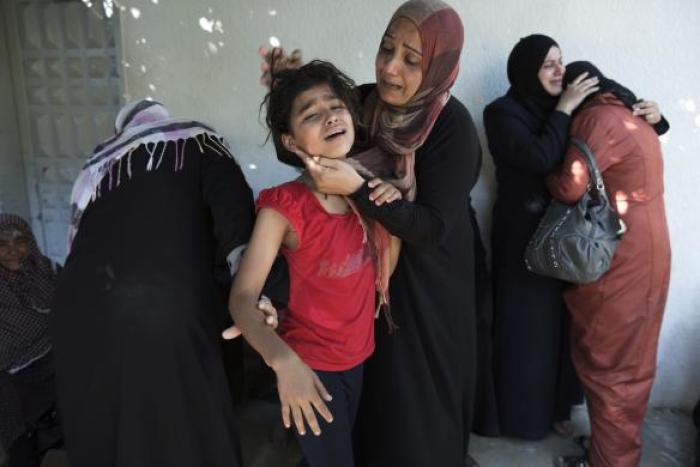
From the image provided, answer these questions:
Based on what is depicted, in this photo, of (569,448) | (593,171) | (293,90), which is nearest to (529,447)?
(569,448)

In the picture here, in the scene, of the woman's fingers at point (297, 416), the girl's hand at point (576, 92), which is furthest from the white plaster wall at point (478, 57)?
the woman's fingers at point (297, 416)

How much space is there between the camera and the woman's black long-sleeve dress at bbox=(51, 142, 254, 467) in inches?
75.2

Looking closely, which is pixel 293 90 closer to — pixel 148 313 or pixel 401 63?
pixel 401 63

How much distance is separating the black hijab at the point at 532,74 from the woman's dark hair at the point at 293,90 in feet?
3.67

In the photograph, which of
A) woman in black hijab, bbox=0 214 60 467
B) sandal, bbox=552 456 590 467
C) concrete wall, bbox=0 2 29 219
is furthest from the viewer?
concrete wall, bbox=0 2 29 219

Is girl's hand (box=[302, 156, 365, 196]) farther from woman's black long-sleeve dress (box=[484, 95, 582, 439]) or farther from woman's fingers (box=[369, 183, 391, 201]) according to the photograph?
woman's black long-sleeve dress (box=[484, 95, 582, 439])

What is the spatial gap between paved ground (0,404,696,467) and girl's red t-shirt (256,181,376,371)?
1365 mm

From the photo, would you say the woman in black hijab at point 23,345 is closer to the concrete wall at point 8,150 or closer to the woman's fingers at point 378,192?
the woman's fingers at point 378,192

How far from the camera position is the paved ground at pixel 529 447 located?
2.90 meters

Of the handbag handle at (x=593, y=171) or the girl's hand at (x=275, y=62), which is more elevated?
the girl's hand at (x=275, y=62)

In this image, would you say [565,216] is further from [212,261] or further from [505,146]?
[212,261]

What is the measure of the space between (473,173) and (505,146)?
2.42 ft

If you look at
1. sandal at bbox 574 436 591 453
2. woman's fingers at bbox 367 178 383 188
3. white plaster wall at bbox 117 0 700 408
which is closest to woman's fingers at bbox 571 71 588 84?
white plaster wall at bbox 117 0 700 408

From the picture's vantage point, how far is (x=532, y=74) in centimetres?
262
